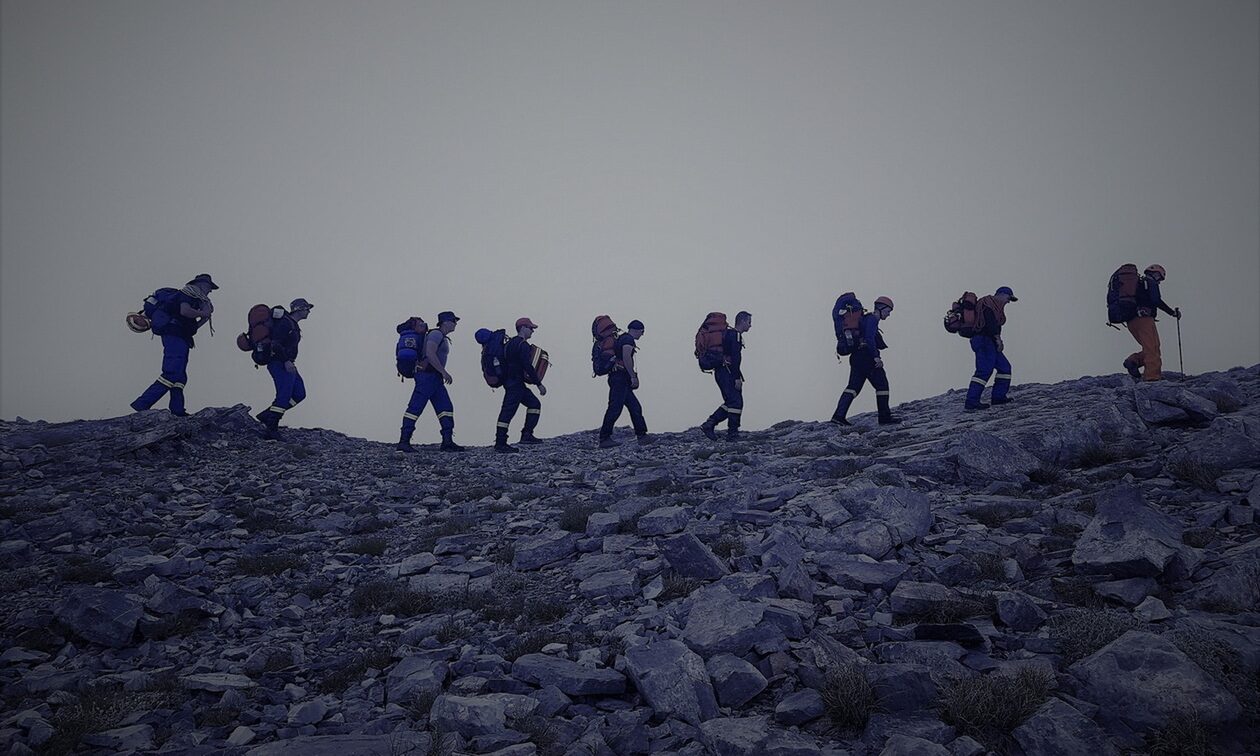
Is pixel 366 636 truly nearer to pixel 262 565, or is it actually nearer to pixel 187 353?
pixel 262 565

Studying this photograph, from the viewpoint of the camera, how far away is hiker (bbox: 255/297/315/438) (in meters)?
14.4

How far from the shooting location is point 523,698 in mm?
4164

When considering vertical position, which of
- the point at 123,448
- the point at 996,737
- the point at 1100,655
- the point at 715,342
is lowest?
the point at 996,737

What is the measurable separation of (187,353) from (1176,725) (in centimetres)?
1755

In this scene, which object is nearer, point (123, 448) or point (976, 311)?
point (123, 448)

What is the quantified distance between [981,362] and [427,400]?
1509 centimetres

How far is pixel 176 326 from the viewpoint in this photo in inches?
527

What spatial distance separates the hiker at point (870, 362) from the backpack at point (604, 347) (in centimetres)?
614

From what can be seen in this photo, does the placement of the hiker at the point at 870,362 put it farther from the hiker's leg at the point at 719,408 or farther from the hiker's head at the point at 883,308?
the hiker's leg at the point at 719,408

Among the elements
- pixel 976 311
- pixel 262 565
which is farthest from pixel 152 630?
pixel 976 311

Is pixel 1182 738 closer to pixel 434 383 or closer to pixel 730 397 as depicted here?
pixel 730 397

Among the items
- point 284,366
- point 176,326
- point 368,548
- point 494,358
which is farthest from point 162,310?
point 368,548

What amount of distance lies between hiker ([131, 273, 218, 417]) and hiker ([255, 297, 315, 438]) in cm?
150

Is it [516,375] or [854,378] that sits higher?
[516,375]
